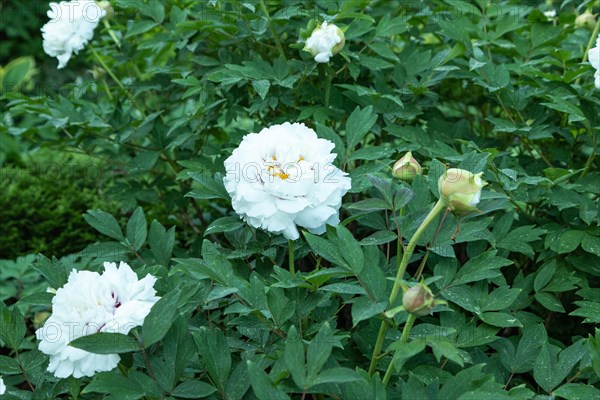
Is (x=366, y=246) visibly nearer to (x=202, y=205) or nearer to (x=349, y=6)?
(x=349, y=6)

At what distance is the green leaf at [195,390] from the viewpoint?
106 cm

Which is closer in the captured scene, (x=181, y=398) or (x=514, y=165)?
(x=181, y=398)

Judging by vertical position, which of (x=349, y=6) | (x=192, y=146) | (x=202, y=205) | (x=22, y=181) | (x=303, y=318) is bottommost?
(x=22, y=181)

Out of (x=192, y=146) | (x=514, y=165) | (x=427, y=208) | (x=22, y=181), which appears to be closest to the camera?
(x=427, y=208)

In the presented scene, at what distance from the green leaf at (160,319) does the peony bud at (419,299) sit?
12.8 inches

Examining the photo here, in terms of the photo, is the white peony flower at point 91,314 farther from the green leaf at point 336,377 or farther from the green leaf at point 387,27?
the green leaf at point 387,27

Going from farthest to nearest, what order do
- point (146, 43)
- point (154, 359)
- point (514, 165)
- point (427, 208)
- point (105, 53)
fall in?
point (105, 53) → point (146, 43) → point (514, 165) → point (427, 208) → point (154, 359)

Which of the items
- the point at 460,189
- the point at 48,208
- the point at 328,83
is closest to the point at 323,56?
the point at 328,83

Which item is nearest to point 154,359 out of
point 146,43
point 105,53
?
point 146,43

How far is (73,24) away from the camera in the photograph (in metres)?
1.89

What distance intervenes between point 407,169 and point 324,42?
0.36 meters

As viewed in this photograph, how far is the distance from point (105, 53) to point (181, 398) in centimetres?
125

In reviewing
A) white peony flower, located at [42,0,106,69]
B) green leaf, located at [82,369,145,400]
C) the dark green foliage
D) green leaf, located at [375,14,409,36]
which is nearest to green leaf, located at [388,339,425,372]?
green leaf, located at [82,369,145,400]

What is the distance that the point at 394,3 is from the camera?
1.99 metres
